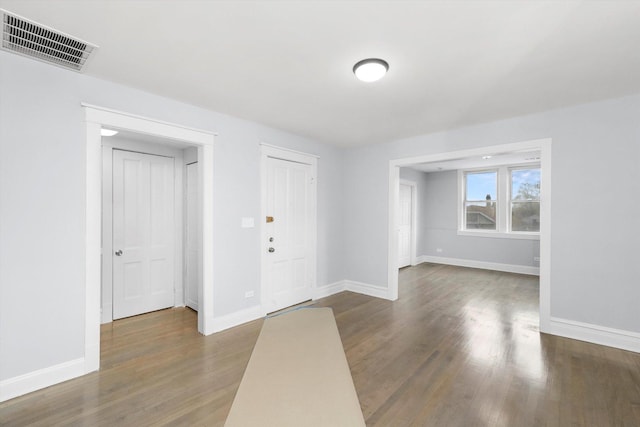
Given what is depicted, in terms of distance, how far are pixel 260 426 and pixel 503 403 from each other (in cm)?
178

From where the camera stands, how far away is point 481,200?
7348 millimetres

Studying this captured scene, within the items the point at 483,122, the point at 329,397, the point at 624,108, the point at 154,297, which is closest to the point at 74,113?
the point at 154,297

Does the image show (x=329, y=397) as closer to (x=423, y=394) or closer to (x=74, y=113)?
(x=423, y=394)

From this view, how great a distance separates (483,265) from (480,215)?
130 cm

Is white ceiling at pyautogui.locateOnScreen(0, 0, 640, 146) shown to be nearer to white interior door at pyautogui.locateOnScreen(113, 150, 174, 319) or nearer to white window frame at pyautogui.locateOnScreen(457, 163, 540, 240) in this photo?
white interior door at pyautogui.locateOnScreen(113, 150, 174, 319)

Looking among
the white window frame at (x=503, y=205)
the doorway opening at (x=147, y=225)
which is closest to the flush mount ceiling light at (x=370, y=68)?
the doorway opening at (x=147, y=225)

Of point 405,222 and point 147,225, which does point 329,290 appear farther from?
point 405,222

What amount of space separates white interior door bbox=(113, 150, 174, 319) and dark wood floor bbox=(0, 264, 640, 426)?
28cm

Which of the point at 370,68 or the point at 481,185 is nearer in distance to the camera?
the point at 370,68

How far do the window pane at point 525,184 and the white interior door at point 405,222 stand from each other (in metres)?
2.40

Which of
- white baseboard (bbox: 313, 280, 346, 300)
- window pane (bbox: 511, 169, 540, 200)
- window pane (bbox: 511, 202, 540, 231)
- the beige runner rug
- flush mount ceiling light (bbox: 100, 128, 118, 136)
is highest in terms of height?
flush mount ceiling light (bbox: 100, 128, 118, 136)

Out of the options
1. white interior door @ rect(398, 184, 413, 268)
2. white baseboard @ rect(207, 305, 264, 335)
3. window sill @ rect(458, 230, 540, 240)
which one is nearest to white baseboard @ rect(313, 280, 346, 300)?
white baseboard @ rect(207, 305, 264, 335)

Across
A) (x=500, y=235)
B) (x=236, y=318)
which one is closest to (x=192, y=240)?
(x=236, y=318)

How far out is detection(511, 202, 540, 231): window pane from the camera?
658cm
